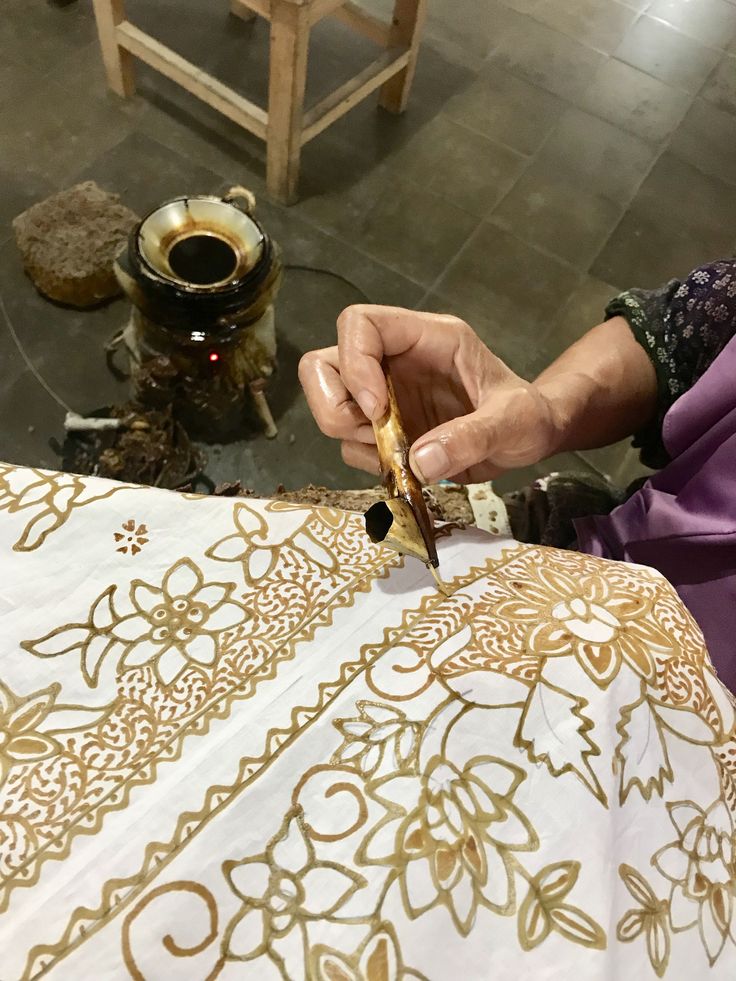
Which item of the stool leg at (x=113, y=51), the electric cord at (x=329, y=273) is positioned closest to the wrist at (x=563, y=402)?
the electric cord at (x=329, y=273)

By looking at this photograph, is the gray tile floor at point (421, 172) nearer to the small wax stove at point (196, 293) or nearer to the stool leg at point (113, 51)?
the stool leg at point (113, 51)

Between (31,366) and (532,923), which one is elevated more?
(532,923)

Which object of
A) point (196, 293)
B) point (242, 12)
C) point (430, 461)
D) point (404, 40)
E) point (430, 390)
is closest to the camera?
point (430, 461)

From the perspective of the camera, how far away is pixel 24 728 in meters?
0.39

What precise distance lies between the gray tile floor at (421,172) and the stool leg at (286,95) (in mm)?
77

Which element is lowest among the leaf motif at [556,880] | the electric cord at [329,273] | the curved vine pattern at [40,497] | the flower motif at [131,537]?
the electric cord at [329,273]

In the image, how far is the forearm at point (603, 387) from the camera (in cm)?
77

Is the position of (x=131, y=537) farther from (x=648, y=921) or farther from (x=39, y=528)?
(x=648, y=921)

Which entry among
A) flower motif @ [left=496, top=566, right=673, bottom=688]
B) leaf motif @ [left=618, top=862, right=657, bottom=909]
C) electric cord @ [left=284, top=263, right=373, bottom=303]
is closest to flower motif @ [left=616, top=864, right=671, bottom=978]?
leaf motif @ [left=618, top=862, right=657, bottom=909]

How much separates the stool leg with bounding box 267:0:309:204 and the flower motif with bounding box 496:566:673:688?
50.4 inches

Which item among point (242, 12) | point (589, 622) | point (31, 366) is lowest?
point (31, 366)

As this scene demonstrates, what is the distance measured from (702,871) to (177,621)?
35cm

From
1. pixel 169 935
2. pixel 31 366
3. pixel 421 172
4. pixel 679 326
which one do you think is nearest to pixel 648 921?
pixel 169 935

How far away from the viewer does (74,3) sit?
1.87 m
